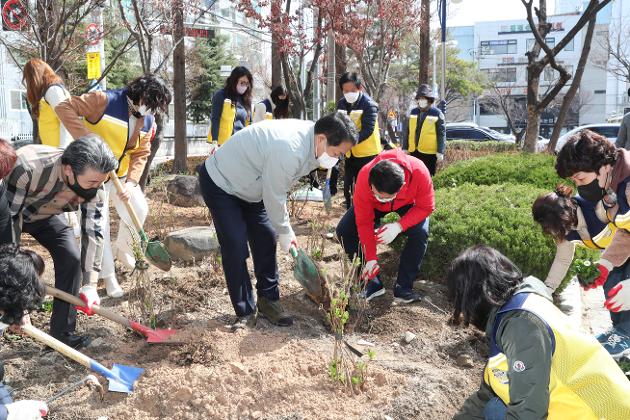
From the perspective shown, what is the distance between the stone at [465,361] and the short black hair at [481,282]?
54.6 inches

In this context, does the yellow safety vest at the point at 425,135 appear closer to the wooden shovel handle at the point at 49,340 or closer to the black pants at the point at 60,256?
the black pants at the point at 60,256

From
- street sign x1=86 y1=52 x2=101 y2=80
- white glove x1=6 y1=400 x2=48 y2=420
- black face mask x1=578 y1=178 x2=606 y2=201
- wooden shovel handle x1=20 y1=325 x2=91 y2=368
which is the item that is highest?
street sign x1=86 y1=52 x2=101 y2=80

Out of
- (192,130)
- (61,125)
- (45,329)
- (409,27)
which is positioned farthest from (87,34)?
(192,130)

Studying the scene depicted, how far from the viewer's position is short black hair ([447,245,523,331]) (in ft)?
6.59

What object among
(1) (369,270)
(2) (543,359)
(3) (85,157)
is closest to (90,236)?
(3) (85,157)

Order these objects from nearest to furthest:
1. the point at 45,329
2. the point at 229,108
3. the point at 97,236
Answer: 1. the point at 97,236
2. the point at 45,329
3. the point at 229,108

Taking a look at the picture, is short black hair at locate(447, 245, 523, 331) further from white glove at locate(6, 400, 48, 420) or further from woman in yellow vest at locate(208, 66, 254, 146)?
woman in yellow vest at locate(208, 66, 254, 146)

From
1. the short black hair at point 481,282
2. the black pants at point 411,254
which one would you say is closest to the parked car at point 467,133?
the black pants at point 411,254

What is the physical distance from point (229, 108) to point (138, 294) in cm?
248

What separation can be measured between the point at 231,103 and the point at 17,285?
355cm

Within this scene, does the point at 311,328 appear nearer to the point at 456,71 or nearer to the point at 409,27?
the point at 409,27

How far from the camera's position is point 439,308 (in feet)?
13.6

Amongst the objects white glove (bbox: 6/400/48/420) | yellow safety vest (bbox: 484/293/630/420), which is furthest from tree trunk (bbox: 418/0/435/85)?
white glove (bbox: 6/400/48/420)

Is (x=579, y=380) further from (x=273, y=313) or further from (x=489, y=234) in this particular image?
(x=489, y=234)
